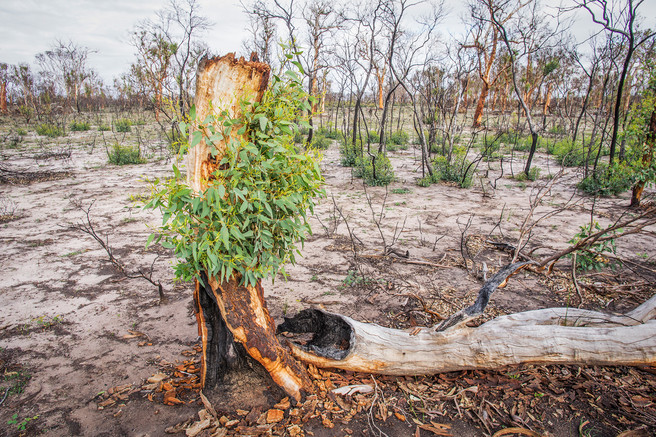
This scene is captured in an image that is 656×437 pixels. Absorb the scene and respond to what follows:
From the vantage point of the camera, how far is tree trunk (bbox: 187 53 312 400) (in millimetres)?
1840

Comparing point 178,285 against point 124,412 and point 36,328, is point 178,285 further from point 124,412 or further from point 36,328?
point 124,412

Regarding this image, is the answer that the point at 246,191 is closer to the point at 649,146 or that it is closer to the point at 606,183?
the point at 649,146

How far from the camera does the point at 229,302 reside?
2072mm

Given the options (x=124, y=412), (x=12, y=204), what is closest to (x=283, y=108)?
(x=124, y=412)

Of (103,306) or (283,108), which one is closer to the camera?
(283,108)

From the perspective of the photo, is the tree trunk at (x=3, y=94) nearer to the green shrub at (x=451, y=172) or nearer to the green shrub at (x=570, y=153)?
the green shrub at (x=451, y=172)

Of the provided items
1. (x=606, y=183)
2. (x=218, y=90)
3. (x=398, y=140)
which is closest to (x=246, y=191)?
(x=218, y=90)

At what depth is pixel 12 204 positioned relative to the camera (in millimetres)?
7055

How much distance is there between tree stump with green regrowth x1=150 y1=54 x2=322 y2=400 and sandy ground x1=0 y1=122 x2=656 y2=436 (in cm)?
42

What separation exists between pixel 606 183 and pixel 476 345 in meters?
7.28

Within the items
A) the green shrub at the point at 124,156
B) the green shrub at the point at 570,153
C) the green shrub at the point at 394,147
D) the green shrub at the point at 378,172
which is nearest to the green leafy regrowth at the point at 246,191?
the green shrub at the point at 378,172

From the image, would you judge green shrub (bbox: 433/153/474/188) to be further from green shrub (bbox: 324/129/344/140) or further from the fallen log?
green shrub (bbox: 324/129/344/140)

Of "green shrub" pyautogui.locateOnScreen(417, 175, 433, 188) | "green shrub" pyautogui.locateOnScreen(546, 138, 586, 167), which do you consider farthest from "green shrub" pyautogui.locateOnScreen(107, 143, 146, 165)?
"green shrub" pyautogui.locateOnScreen(546, 138, 586, 167)

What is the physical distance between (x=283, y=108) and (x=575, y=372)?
275 centimetres
